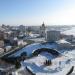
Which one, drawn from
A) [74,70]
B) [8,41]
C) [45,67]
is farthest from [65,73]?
[8,41]

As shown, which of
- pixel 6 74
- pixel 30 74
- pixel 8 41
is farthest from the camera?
pixel 8 41

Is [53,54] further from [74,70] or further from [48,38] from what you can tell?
[48,38]

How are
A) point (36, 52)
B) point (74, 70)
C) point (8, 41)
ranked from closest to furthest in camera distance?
point (74, 70)
point (36, 52)
point (8, 41)

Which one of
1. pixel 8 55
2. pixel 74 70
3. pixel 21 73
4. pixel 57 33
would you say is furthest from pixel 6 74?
pixel 57 33

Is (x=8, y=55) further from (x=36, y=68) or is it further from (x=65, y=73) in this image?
(x=65, y=73)

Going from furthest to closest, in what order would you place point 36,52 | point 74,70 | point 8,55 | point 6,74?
point 36,52
point 8,55
point 74,70
point 6,74

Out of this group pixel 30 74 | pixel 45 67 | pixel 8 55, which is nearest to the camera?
pixel 30 74

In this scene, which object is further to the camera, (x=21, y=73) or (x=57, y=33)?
(x=57, y=33)

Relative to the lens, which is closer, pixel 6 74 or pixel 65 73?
pixel 6 74
